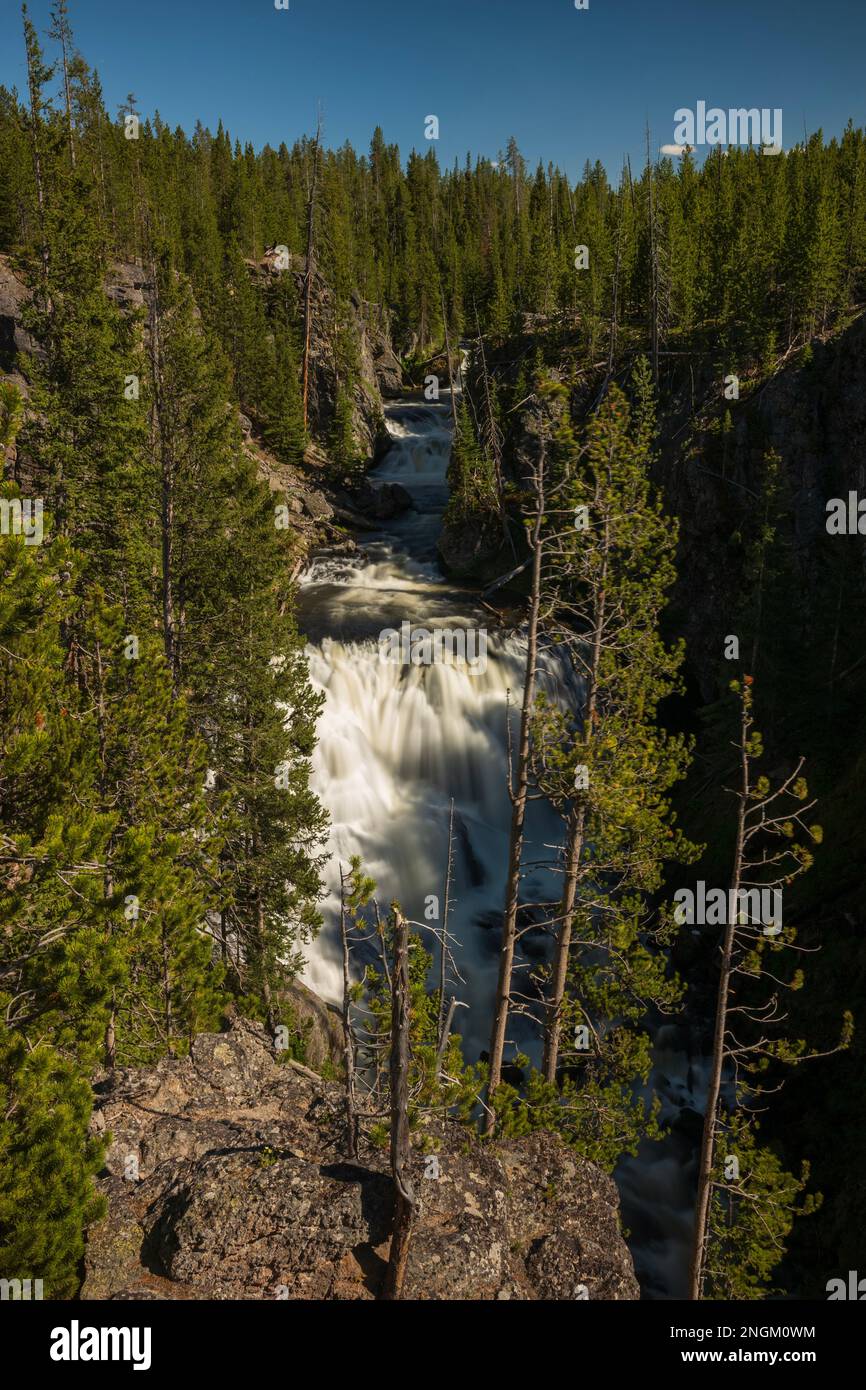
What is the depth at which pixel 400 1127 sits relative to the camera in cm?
734

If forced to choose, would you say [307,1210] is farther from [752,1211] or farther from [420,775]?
[420,775]

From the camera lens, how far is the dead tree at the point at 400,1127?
23.5ft

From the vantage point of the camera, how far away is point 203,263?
5353cm

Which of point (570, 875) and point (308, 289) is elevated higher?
point (308, 289)

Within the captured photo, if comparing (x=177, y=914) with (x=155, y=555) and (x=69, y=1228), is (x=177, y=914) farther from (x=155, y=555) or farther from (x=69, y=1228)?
(x=155, y=555)

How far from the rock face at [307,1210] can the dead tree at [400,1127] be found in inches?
22.1

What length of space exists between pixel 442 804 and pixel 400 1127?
21.0 meters

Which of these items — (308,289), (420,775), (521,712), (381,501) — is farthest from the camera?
(308,289)

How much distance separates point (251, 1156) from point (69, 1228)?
1.93m

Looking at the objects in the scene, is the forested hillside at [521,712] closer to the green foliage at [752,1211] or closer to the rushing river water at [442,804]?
the green foliage at [752,1211]

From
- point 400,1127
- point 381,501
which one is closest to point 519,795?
point 400,1127

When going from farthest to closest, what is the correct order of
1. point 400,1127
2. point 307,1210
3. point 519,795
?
1. point 519,795
2. point 307,1210
3. point 400,1127

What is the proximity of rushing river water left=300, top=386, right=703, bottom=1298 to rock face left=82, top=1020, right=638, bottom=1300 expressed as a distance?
364 inches

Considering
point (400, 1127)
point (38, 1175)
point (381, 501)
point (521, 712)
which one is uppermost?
point (381, 501)
